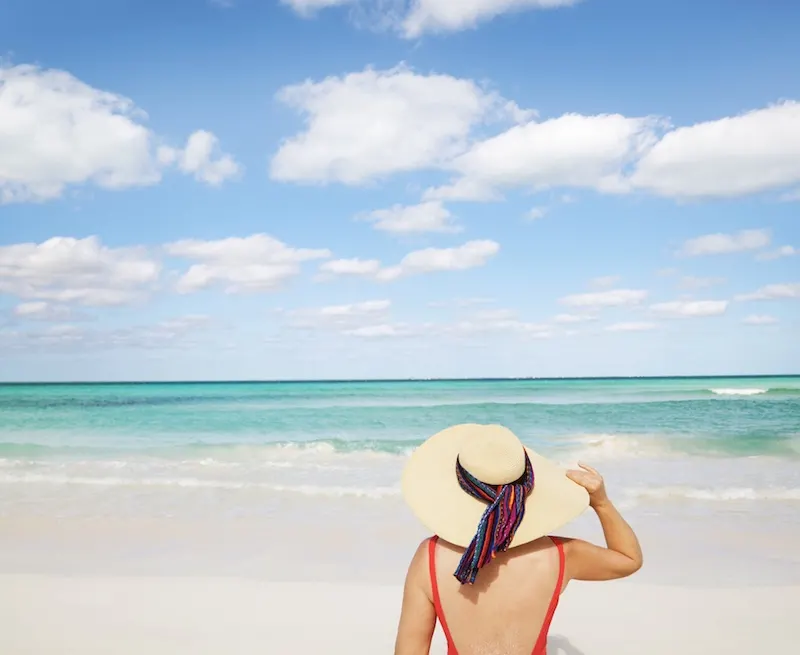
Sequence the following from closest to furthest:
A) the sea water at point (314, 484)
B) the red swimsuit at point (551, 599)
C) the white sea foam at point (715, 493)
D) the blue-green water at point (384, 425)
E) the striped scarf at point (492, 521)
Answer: the striped scarf at point (492, 521)
the red swimsuit at point (551, 599)
the sea water at point (314, 484)
the white sea foam at point (715, 493)
the blue-green water at point (384, 425)

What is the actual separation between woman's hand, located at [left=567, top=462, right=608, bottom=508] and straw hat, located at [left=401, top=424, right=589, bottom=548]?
2 centimetres

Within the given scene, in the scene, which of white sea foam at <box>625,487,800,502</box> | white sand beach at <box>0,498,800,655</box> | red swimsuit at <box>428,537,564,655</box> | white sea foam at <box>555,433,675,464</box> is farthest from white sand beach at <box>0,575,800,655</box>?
white sea foam at <box>555,433,675,464</box>

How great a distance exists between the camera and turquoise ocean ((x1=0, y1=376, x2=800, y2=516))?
9.68 meters

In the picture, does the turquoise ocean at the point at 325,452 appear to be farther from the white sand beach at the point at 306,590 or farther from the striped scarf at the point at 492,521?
the striped scarf at the point at 492,521

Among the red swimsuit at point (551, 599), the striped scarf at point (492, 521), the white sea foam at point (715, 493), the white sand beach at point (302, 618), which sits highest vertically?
the striped scarf at point (492, 521)

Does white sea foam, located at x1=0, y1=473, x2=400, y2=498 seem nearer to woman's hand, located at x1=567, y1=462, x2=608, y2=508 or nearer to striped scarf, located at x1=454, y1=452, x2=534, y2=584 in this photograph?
woman's hand, located at x1=567, y1=462, x2=608, y2=508

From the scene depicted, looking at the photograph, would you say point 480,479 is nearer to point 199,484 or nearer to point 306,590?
point 306,590

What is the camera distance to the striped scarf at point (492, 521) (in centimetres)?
204

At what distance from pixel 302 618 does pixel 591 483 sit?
3421mm

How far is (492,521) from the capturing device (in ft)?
6.72

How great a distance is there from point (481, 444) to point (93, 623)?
161 inches

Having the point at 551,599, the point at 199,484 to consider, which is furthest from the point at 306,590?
the point at 199,484

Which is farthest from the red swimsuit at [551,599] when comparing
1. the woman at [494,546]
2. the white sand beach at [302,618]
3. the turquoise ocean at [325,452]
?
the turquoise ocean at [325,452]

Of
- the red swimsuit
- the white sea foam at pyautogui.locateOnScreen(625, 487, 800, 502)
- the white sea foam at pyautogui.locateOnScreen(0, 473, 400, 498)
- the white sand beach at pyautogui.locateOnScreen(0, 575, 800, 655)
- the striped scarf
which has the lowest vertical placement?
the white sand beach at pyautogui.locateOnScreen(0, 575, 800, 655)
